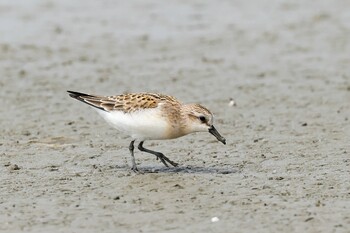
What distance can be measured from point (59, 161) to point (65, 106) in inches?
116

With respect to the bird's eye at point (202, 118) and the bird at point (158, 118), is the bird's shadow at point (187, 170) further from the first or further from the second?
the bird's eye at point (202, 118)

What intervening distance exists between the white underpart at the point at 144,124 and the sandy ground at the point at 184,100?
1.43 ft

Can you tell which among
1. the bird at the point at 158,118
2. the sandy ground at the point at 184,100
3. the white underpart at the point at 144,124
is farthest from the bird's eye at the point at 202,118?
the sandy ground at the point at 184,100

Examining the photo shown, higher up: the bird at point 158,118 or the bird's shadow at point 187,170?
the bird at point 158,118

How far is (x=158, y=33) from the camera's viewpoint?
18531 millimetres

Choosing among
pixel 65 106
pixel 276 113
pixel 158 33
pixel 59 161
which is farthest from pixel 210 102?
pixel 158 33

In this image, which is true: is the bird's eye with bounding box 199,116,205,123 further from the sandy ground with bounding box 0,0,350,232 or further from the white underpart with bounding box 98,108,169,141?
the sandy ground with bounding box 0,0,350,232

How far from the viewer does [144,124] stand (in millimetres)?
10156

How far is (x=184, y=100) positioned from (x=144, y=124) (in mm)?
4147

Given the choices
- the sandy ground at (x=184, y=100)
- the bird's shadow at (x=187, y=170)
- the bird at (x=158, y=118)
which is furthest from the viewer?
the bird's shadow at (x=187, y=170)

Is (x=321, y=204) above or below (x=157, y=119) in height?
below

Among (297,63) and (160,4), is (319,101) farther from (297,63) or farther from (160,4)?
(160,4)

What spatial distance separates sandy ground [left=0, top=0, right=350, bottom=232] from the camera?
8914 mm

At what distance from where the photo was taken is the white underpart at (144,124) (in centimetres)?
1014
